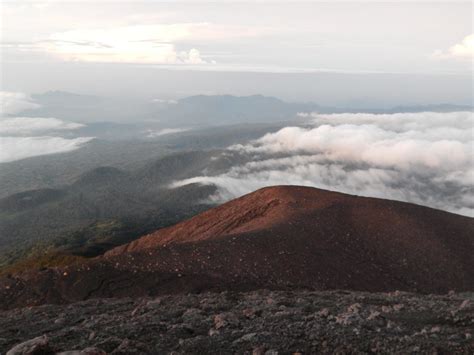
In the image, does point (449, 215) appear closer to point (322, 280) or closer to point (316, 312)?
point (322, 280)

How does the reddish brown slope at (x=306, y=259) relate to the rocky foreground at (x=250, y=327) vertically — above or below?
below

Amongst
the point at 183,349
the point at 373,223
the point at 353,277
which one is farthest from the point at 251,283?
the point at 373,223

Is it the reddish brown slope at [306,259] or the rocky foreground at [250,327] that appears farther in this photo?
the reddish brown slope at [306,259]

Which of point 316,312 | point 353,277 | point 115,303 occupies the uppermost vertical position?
point 316,312

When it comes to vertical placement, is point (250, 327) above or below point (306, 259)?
above

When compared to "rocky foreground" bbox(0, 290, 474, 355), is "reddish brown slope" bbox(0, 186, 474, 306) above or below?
below
